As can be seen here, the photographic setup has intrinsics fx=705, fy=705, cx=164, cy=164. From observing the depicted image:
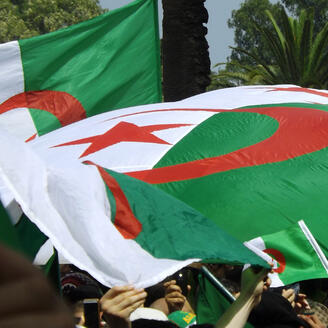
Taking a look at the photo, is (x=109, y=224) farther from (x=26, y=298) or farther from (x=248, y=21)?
(x=248, y=21)

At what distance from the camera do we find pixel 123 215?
232 cm

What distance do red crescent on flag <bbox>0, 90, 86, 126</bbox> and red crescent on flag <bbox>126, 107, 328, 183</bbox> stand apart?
6.43ft

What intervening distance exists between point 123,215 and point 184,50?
575cm

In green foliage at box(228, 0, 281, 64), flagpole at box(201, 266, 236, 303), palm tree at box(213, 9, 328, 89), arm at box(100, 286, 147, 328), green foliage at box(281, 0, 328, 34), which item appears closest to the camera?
arm at box(100, 286, 147, 328)

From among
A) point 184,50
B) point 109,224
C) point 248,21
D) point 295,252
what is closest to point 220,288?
point 109,224

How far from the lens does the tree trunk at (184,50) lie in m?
7.79

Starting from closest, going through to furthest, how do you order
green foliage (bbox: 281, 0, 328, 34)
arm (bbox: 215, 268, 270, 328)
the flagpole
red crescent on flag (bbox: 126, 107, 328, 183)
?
arm (bbox: 215, 268, 270, 328) → the flagpole → red crescent on flag (bbox: 126, 107, 328, 183) → green foliage (bbox: 281, 0, 328, 34)

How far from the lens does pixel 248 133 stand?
4.77 meters

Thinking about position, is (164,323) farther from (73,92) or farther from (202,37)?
(202,37)

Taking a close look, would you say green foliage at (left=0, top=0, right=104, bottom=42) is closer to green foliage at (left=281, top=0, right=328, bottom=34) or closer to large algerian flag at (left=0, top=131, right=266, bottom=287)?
green foliage at (left=281, top=0, right=328, bottom=34)

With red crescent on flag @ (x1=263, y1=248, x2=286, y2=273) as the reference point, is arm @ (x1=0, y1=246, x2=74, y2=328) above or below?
above

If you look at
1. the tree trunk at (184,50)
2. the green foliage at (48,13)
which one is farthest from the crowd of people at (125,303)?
the green foliage at (48,13)

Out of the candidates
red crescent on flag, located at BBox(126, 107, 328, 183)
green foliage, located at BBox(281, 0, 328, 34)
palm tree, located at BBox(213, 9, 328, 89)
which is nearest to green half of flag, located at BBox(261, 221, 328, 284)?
red crescent on flag, located at BBox(126, 107, 328, 183)

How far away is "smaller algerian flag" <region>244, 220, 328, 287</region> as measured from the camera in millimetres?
3955
